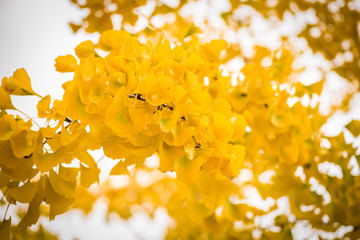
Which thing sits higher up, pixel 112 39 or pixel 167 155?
pixel 112 39

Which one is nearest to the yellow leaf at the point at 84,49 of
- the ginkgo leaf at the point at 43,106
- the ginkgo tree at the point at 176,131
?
the ginkgo tree at the point at 176,131

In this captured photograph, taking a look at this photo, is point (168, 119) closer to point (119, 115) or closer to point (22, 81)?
point (119, 115)

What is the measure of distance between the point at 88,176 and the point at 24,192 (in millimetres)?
130

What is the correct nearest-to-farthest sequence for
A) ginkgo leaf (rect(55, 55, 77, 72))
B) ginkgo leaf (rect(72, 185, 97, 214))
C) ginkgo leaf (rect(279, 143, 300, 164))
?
ginkgo leaf (rect(55, 55, 77, 72)) < ginkgo leaf (rect(279, 143, 300, 164)) < ginkgo leaf (rect(72, 185, 97, 214))

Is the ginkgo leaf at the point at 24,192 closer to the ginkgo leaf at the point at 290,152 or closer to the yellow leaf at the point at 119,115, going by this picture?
the yellow leaf at the point at 119,115

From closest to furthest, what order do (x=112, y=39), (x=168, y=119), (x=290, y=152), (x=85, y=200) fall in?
(x=168, y=119), (x=112, y=39), (x=290, y=152), (x=85, y=200)

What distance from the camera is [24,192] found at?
0.58 metres

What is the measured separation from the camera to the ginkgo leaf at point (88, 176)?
2.01 ft

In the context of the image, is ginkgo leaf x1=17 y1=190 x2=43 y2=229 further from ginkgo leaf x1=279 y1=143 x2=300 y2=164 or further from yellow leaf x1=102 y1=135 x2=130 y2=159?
ginkgo leaf x1=279 y1=143 x2=300 y2=164

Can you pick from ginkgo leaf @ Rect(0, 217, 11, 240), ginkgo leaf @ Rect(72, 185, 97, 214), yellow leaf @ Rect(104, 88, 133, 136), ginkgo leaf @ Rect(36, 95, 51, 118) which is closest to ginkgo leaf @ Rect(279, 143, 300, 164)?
yellow leaf @ Rect(104, 88, 133, 136)

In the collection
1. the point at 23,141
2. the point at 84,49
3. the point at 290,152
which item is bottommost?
the point at 290,152

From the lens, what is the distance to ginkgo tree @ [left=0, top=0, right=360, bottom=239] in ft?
1.62

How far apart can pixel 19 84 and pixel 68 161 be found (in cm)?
21

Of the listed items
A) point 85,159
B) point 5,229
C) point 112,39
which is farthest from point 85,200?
point 112,39
